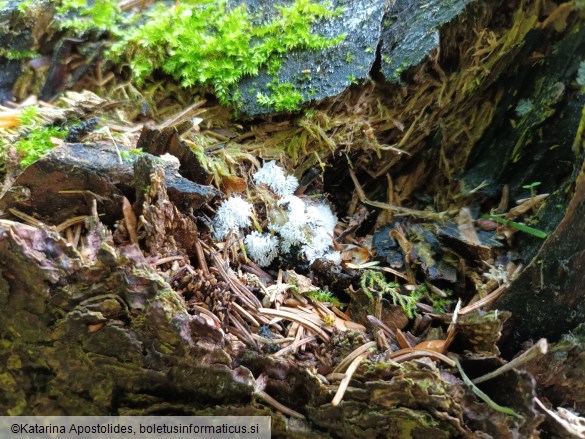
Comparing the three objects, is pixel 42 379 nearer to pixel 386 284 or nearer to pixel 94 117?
pixel 94 117

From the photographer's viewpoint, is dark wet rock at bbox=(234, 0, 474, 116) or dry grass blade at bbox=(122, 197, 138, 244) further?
dark wet rock at bbox=(234, 0, 474, 116)

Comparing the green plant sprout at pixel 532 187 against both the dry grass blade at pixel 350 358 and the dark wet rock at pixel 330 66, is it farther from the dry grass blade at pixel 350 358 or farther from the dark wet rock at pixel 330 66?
the dry grass blade at pixel 350 358

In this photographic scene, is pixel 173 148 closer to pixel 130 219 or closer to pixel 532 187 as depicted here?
pixel 130 219

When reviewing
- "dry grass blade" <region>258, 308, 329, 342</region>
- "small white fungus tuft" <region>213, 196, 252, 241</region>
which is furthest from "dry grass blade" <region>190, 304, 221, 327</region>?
"small white fungus tuft" <region>213, 196, 252, 241</region>

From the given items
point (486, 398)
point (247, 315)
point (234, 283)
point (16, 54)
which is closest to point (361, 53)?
point (234, 283)

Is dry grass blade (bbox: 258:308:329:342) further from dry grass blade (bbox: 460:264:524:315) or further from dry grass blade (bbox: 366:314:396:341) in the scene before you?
dry grass blade (bbox: 460:264:524:315)

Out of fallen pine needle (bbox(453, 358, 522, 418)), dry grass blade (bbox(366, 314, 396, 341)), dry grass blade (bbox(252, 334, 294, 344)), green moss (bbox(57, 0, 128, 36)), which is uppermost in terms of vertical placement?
green moss (bbox(57, 0, 128, 36))
